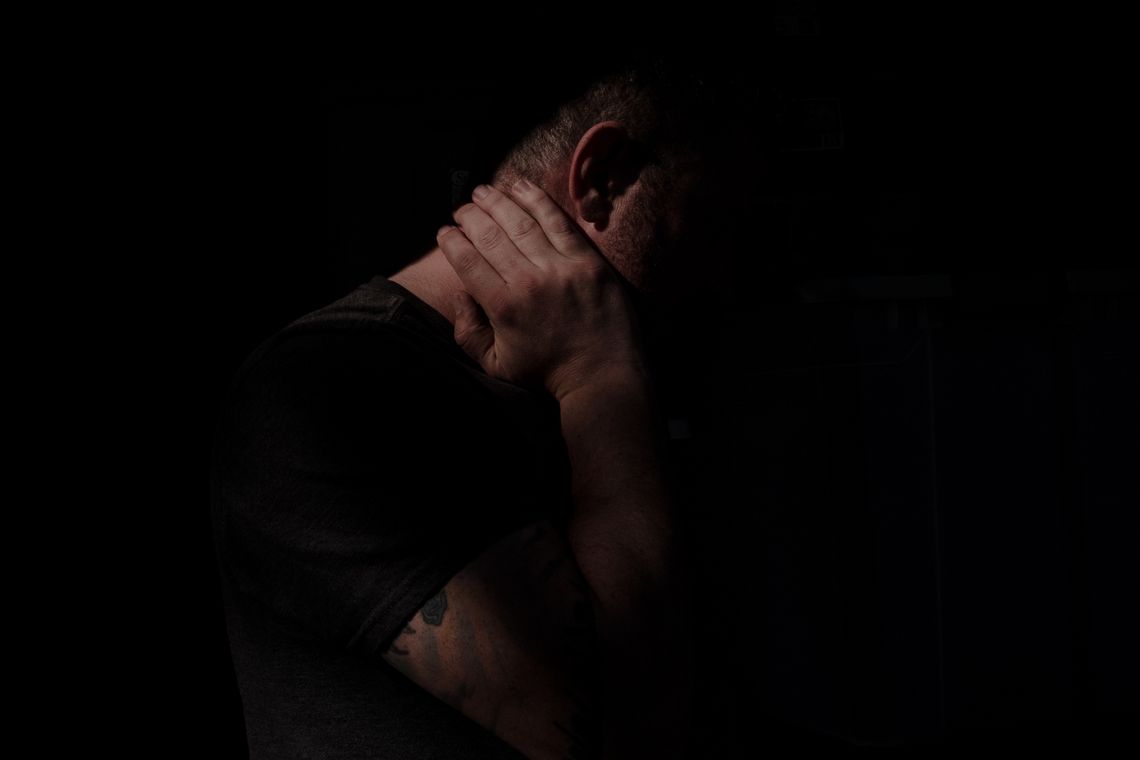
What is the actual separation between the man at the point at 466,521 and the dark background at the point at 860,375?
892mm

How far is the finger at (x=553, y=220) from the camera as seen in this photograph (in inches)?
39.1

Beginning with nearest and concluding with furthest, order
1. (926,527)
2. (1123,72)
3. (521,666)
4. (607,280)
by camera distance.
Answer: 1. (521,666)
2. (607,280)
3. (926,527)
4. (1123,72)

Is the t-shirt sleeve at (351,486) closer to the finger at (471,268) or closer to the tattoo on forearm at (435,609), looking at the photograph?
the tattoo on forearm at (435,609)

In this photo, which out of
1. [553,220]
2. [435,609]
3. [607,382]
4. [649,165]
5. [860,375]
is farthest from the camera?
[860,375]

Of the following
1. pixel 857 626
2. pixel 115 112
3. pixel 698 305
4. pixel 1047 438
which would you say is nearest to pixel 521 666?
pixel 698 305

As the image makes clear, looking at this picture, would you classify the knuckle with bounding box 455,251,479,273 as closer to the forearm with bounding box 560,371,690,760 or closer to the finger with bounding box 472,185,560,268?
the finger with bounding box 472,185,560,268

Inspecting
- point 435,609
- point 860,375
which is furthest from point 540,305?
point 860,375

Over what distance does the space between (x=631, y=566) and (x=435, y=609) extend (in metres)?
0.19

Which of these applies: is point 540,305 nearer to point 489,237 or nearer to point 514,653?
point 489,237

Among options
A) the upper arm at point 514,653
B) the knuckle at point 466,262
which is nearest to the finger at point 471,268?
the knuckle at point 466,262

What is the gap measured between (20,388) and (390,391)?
1.59m

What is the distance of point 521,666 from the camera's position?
76 cm

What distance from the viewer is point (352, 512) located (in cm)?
76

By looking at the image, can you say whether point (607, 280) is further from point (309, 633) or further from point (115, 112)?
point (115, 112)
